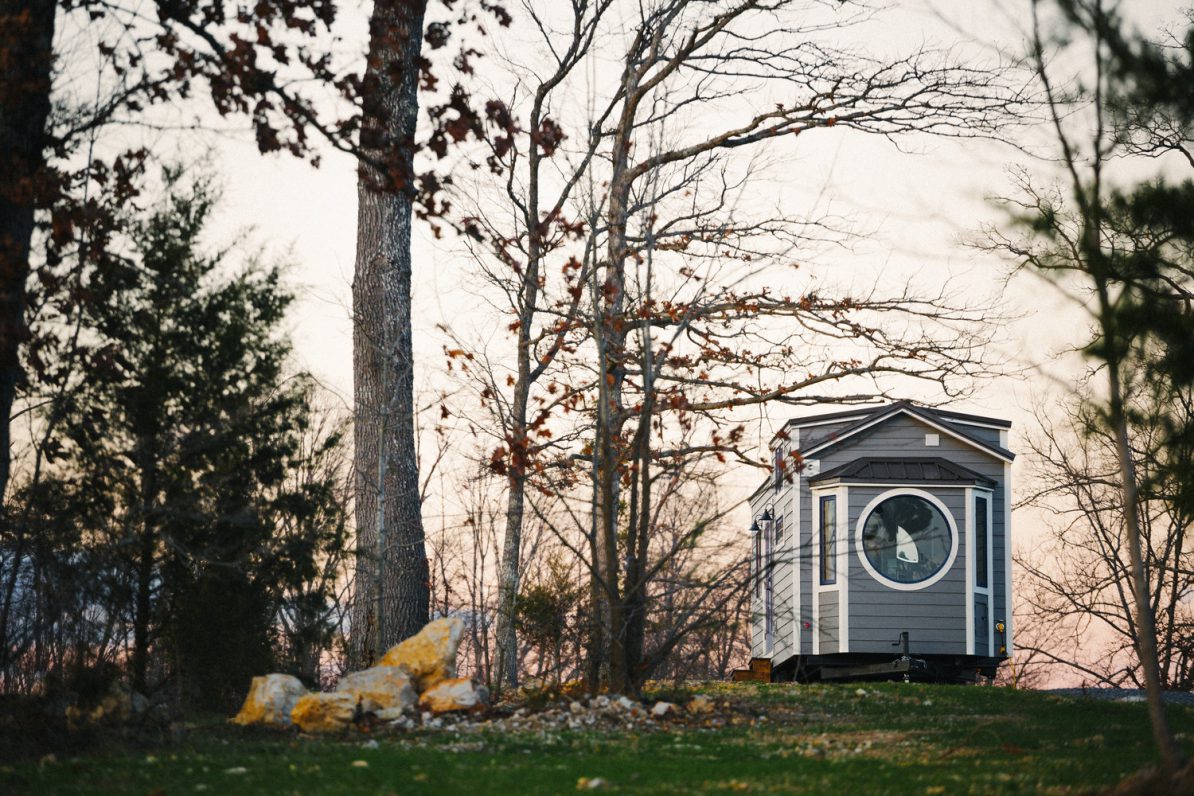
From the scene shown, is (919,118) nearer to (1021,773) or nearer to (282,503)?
(282,503)

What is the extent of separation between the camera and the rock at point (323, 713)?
8484 mm

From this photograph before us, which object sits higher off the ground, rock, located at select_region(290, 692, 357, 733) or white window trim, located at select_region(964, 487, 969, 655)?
white window trim, located at select_region(964, 487, 969, 655)

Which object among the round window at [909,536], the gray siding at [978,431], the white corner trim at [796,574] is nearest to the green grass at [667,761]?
the round window at [909,536]

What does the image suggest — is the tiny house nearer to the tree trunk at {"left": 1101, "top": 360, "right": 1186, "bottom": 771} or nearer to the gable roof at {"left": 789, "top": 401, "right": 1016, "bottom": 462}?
the gable roof at {"left": 789, "top": 401, "right": 1016, "bottom": 462}

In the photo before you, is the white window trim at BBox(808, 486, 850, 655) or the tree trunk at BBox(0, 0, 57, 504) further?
the white window trim at BBox(808, 486, 850, 655)

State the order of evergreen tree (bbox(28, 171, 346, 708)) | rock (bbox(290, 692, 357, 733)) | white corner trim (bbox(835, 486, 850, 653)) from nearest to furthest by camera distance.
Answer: rock (bbox(290, 692, 357, 733)), evergreen tree (bbox(28, 171, 346, 708)), white corner trim (bbox(835, 486, 850, 653))

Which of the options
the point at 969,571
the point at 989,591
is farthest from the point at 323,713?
the point at 989,591

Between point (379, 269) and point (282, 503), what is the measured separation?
2.74m

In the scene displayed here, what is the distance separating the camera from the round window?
17.3m

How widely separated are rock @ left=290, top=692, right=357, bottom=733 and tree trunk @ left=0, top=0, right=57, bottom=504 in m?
2.62

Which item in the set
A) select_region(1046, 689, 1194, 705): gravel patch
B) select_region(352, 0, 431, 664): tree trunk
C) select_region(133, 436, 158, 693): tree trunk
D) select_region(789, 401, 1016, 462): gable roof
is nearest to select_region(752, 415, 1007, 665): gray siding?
select_region(789, 401, 1016, 462): gable roof

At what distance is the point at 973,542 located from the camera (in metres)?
17.3

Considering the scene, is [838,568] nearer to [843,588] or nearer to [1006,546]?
[843,588]

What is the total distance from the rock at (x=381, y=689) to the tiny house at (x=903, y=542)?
8.69 meters
